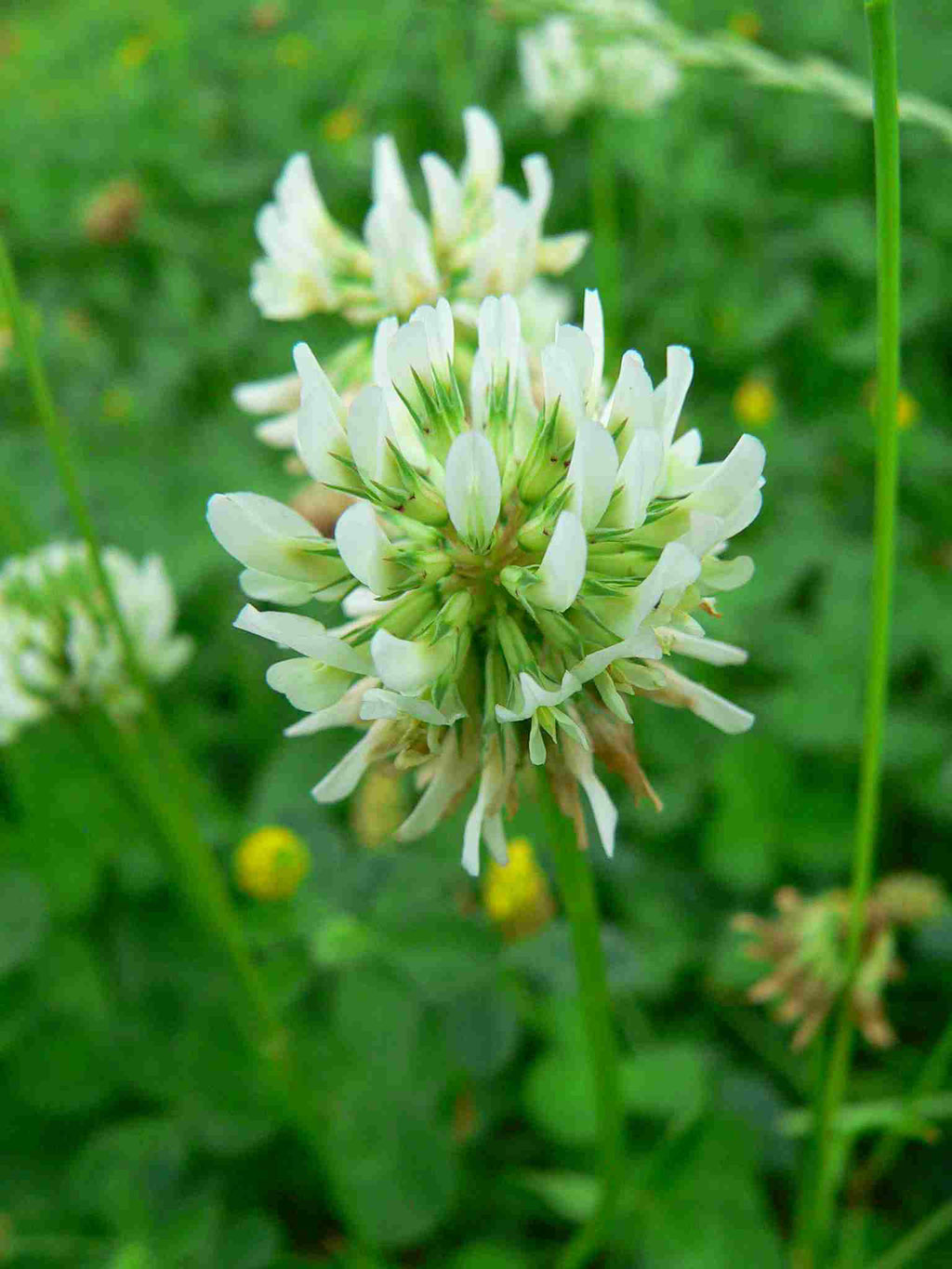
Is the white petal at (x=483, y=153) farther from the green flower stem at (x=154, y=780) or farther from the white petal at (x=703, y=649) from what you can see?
the white petal at (x=703, y=649)

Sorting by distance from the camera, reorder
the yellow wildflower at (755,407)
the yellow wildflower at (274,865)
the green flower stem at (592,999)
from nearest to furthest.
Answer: the green flower stem at (592,999) → the yellow wildflower at (274,865) → the yellow wildflower at (755,407)

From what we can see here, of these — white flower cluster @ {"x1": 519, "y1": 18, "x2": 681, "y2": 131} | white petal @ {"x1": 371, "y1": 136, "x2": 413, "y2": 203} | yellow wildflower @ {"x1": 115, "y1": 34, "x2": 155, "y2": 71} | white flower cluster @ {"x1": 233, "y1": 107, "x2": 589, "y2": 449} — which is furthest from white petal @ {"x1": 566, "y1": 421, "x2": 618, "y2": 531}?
yellow wildflower @ {"x1": 115, "y1": 34, "x2": 155, "y2": 71}

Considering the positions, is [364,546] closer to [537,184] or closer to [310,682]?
[310,682]

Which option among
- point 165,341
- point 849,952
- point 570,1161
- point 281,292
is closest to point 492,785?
point 849,952

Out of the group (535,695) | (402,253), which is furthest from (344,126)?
(535,695)

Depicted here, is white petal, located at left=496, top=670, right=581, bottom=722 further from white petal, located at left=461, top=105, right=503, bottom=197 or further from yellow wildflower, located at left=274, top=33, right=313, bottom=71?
yellow wildflower, located at left=274, top=33, right=313, bottom=71

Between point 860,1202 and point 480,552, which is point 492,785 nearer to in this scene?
point 480,552

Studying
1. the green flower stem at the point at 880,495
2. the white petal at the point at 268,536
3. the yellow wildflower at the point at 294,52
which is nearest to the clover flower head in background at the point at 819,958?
the green flower stem at the point at 880,495
